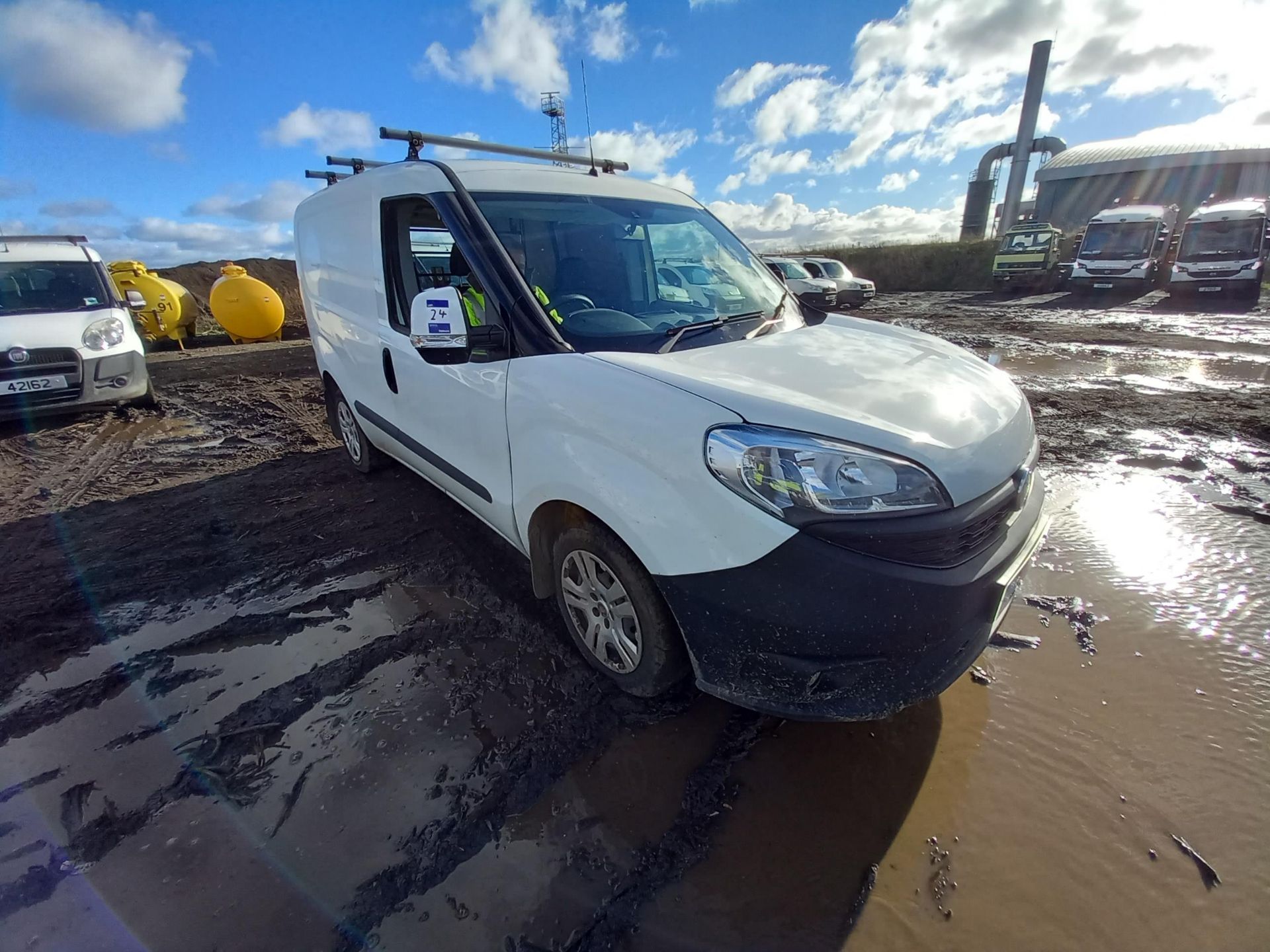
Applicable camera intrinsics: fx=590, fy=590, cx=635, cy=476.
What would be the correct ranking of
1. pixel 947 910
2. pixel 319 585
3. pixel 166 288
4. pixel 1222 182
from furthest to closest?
pixel 1222 182
pixel 166 288
pixel 319 585
pixel 947 910

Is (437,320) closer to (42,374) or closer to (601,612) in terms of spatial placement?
(601,612)

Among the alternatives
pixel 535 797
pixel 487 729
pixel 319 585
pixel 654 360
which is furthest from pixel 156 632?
pixel 654 360

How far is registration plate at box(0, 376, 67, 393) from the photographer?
5.68 meters

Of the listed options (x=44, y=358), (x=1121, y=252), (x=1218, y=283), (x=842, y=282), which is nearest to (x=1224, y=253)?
(x=1218, y=283)

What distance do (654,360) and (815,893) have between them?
1707 mm

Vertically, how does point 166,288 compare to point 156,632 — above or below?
above

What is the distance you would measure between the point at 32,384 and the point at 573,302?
654cm

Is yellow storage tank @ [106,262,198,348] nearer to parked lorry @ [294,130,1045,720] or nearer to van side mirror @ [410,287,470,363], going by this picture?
parked lorry @ [294,130,1045,720]

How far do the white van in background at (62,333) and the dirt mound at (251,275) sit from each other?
1225 centimetres

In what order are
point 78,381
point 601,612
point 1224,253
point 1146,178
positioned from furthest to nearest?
point 1146,178 < point 1224,253 < point 78,381 < point 601,612

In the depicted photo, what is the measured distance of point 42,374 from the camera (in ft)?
19.1

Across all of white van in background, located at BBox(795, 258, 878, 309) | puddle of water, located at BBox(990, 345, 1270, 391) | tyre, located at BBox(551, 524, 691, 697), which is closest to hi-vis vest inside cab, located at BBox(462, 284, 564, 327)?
tyre, located at BBox(551, 524, 691, 697)

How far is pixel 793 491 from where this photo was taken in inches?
65.5

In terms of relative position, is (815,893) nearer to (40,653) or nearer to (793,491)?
(793,491)
